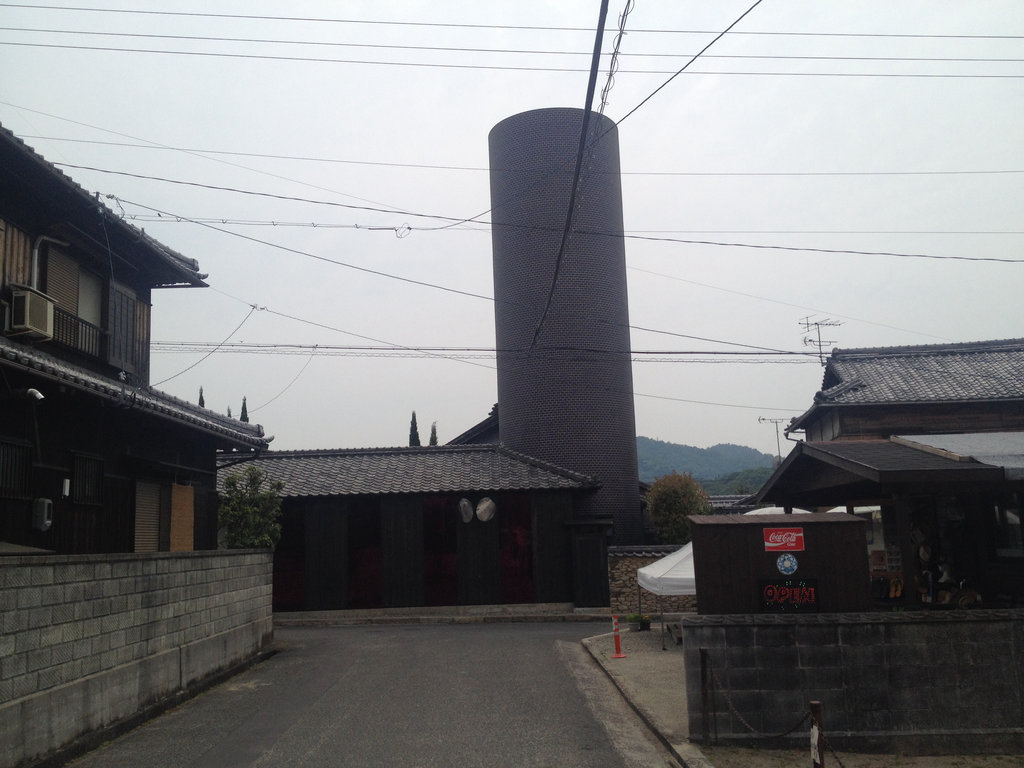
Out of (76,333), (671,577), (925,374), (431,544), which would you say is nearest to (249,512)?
(431,544)

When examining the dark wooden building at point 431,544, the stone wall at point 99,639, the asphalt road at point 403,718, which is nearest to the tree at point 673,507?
the dark wooden building at point 431,544

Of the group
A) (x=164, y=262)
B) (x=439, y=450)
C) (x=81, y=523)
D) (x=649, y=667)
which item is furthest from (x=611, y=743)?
(x=439, y=450)

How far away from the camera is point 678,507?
33.1 meters

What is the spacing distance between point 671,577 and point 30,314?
469 inches

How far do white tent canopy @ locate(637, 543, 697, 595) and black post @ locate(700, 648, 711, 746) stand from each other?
6967 millimetres

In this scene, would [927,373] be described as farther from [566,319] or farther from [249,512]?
[249,512]

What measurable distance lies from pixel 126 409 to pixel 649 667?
9.56 m

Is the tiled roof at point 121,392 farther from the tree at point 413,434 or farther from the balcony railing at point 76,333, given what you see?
the tree at point 413,434

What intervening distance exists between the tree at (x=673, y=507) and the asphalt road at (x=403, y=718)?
51.6 ft

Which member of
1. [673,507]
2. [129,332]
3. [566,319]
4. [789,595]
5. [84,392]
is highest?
[566,319]

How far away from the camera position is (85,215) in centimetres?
1505

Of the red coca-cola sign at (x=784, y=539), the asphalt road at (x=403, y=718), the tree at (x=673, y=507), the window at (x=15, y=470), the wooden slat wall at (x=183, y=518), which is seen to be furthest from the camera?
the tree at (x=673, y=507)

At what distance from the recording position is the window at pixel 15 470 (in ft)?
38.0

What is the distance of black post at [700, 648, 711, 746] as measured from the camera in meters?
9.16
